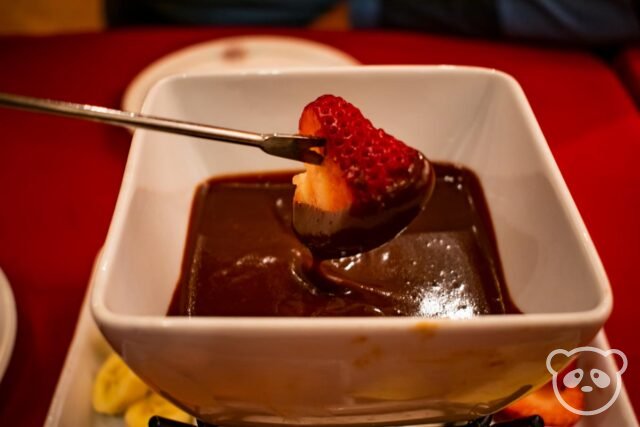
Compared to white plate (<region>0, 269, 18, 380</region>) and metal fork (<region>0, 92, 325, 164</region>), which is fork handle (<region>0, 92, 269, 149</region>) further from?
white plate (<region>0, 269, 18, 380</region>)

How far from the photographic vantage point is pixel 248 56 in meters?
1.38

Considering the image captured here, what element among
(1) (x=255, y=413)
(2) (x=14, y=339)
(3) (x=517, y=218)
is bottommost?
(2) (x=14, y=339)

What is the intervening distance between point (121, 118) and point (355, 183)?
7.9 inches

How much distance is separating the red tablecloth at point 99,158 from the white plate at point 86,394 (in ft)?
0.37

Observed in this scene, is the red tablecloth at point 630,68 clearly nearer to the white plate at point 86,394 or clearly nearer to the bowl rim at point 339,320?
the white plate at point 86,394

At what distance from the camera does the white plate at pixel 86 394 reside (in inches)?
27.1

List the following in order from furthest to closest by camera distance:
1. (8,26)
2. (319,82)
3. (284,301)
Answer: (8,26) < (319,82) < (284,301)

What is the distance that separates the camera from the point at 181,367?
0.48 metres

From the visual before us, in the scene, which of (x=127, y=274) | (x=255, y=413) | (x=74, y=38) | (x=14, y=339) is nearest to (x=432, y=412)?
(x=255, y=413)

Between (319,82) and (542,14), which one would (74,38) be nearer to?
(319,82)

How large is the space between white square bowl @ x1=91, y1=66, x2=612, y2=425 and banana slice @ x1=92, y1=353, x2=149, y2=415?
166 millimetres

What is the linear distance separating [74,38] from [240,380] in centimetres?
121

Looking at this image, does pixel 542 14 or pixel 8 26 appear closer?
pixel 542 14

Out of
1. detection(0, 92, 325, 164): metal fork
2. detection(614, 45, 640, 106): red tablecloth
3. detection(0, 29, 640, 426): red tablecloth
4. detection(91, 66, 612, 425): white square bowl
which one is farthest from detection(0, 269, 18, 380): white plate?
detection(614, 45, 640, 106): red tablecloth
